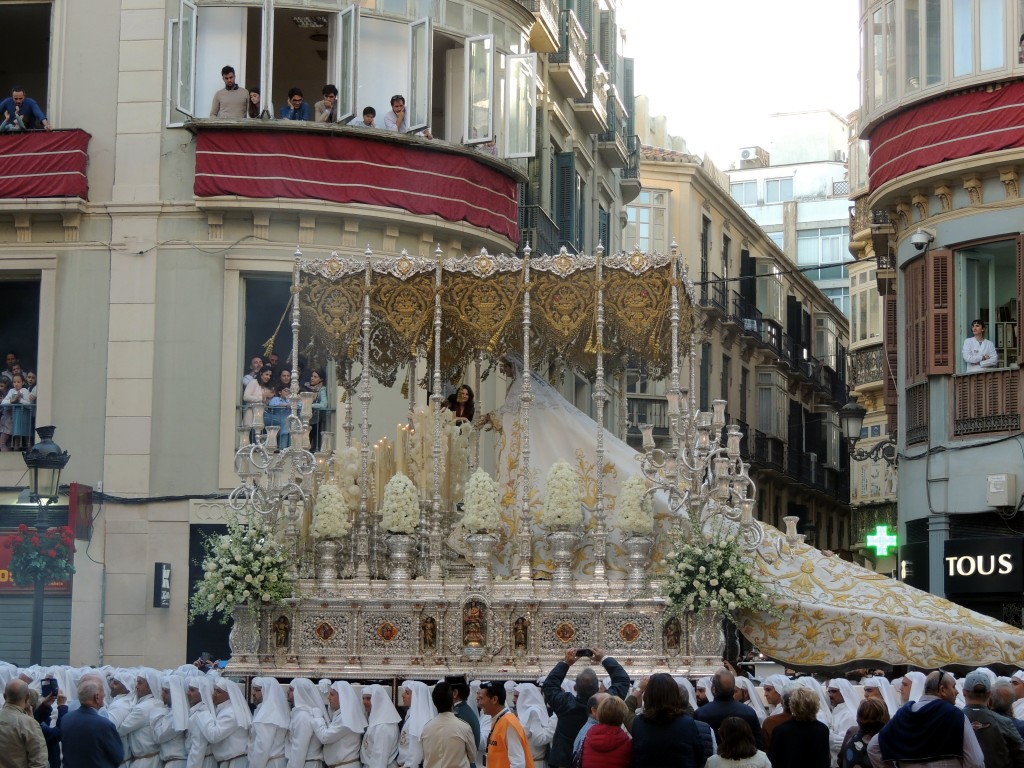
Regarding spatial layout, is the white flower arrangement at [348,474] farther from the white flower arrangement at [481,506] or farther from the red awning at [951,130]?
the red awning at [951,130]

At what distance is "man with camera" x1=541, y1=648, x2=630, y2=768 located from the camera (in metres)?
13.7

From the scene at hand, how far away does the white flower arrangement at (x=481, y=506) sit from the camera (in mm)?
17625

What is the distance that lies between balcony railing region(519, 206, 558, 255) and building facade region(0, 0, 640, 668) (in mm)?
3950

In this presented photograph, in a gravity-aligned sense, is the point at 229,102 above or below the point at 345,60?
below

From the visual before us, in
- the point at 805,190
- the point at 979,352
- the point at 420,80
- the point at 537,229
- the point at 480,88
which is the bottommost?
the point at 979,352

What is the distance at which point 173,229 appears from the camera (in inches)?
1005

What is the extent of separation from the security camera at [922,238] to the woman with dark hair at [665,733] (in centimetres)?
1633

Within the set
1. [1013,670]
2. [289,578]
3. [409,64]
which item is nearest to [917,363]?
[409,64]

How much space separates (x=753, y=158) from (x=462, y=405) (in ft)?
176

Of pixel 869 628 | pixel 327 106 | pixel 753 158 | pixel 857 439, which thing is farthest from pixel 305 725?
pixel 753 158

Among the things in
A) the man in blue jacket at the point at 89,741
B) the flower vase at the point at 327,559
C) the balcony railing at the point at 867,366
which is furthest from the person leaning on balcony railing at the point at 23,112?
the balcony railing at the point at 867,366

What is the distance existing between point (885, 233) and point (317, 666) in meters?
17.9

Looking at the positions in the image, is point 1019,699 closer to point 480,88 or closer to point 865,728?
point 865,728

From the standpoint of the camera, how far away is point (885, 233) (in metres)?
32.8
